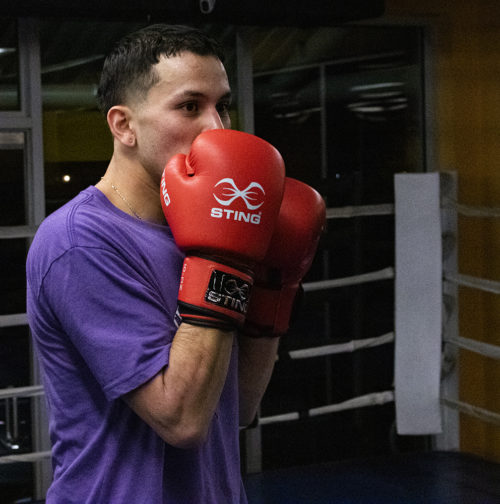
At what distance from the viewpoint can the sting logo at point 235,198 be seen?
1.04 m

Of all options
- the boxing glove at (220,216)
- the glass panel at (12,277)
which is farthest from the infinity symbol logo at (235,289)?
the glass panel at (12,277)

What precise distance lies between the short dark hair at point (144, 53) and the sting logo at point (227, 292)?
0.26m

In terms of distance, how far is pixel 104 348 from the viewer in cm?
95

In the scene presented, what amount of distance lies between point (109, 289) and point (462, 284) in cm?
282

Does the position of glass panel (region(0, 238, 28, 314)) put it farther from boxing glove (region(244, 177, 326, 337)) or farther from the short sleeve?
the short sleeve

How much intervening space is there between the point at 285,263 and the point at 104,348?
0.41m

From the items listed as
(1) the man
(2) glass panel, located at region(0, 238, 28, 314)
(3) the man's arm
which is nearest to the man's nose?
(1) the man

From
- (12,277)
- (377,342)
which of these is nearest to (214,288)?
(12,277)

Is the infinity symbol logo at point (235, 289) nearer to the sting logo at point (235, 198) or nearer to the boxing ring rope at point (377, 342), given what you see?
the sting logo at point (235, 198)

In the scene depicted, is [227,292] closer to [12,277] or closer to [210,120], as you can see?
[210,120]

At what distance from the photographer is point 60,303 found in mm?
966

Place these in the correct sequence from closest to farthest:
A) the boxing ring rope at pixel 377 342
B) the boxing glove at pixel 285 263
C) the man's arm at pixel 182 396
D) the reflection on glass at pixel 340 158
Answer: the man's arm at pixel 182 396 < the boxing glove at pixel 285 263 < the boxing ring rope at pixel 377 342 < the reflection on glass at pixel 340 158

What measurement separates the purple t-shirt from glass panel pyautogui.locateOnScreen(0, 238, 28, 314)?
2.24 metres

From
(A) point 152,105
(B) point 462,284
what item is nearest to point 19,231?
(B) point 462,284
